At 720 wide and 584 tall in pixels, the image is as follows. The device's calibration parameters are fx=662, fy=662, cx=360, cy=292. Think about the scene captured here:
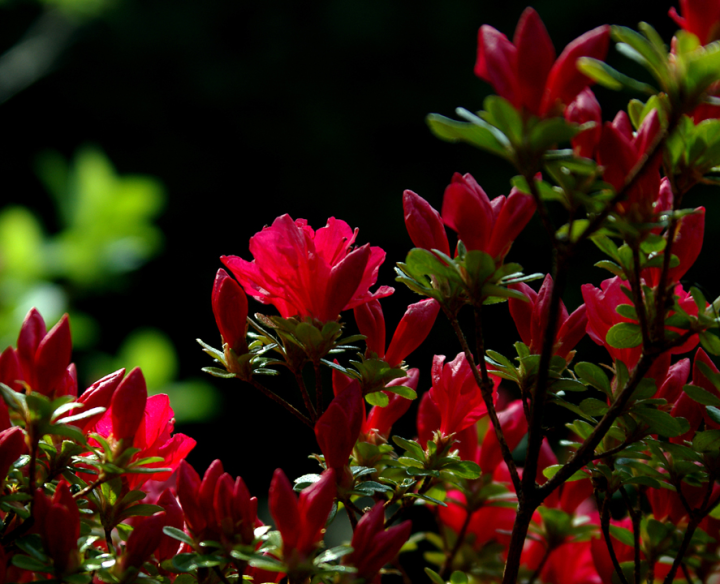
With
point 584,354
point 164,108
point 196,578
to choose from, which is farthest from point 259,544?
point 164,108

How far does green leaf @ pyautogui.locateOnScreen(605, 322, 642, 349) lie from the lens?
0.44m

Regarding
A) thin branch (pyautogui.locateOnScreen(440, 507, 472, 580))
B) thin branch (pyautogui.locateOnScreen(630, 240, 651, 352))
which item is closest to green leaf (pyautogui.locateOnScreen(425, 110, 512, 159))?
thin branch (pyautogui.locateOnScreen(630, 240, 651, 352))

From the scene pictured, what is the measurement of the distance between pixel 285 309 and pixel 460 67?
174 inches

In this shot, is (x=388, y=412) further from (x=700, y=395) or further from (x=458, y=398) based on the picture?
(x=700, y=395)

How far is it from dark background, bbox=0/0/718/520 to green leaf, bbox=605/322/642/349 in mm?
3684

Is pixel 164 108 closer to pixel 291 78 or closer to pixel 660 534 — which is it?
pixel 291 78

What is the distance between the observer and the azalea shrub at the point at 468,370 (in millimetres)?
364

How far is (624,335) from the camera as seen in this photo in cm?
45

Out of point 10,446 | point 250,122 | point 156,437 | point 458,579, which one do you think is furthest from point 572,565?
point 250,122

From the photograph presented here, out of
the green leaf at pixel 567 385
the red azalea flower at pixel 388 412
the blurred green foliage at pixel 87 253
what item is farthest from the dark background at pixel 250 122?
the green leaf at pixel 567 385

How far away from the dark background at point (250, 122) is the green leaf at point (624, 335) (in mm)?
3684

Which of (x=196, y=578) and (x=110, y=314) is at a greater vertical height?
(x=196, y=578)

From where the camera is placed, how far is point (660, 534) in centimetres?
54

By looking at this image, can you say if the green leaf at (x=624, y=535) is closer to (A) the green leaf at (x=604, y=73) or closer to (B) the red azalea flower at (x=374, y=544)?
(B) the red azalea flower at (x=374, y=544)
